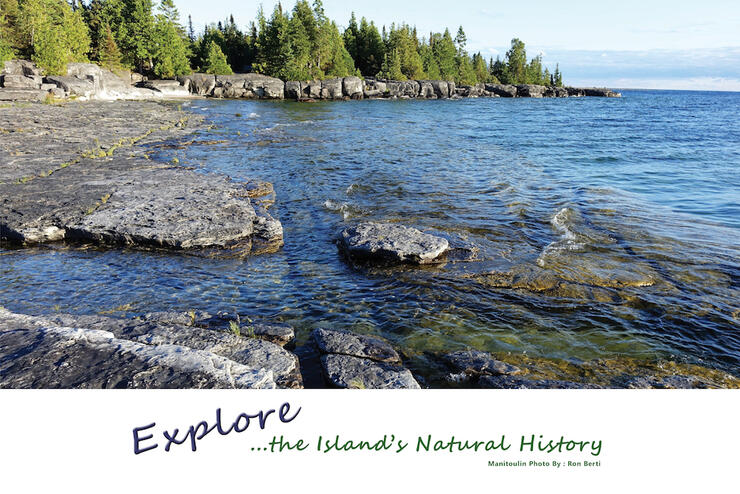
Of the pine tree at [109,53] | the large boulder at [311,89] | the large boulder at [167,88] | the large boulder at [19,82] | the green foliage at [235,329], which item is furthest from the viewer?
the large boulder at [311,89]

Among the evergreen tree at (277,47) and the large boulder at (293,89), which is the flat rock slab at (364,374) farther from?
the evergreen tree at (277,47)

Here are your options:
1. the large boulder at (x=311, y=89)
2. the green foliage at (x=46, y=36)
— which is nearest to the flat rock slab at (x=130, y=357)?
the green foliage at (x=46, y=36)

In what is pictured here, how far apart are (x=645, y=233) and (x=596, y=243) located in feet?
7.52

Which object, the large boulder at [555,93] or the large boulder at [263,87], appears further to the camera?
the large boulder at [555,93]

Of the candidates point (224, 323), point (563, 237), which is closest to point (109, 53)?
point (563, 237)

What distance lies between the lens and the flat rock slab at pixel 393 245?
33.5 feet

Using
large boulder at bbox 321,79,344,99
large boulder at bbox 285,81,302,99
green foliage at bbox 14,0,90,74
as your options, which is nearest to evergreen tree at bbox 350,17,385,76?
large boulder at bbox 321,79,344,99

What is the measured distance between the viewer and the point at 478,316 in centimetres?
803

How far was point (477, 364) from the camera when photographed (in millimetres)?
6422

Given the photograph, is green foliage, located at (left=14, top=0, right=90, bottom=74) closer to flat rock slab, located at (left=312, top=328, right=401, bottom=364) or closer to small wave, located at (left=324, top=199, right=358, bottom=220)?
small wave, located at (left=324, top=199, right=358, bottom=220)

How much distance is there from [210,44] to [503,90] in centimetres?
8915

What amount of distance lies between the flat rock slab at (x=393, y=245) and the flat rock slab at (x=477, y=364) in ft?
12.3

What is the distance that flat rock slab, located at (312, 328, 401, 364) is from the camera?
649 centimetres

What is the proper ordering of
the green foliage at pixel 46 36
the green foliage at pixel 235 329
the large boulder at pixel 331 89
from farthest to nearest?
the large boulder at pixel 331 89, the green foliage at pixel 46 36, the green foliage at pixel 235 329
